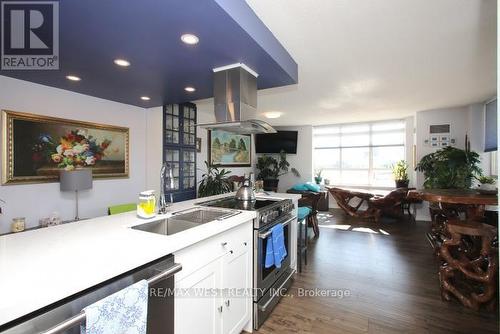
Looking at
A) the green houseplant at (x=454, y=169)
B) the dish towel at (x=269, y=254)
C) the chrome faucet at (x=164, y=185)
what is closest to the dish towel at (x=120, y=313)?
the chrome faucet at (x=164, y=185)

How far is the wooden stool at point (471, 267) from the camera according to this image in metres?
2.07

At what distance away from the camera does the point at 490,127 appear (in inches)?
160

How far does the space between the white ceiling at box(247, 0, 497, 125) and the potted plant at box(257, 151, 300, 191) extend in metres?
2.99

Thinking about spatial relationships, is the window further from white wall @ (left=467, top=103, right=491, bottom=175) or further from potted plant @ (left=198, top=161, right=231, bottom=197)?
potted plant @ (left=198, top=161, right=231, bottom=197)

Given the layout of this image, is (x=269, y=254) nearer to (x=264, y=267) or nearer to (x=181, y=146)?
(x=264, y=267)

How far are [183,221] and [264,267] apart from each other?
→ 0.82m

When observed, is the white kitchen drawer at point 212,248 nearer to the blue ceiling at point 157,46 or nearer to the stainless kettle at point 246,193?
the stainless kettle at point 246,193

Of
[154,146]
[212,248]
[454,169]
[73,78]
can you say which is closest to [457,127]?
[454,169]

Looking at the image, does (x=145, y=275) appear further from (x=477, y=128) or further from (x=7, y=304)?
(x=477, y=128)

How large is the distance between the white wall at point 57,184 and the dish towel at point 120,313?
2.33m

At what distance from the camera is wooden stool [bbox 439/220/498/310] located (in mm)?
2072

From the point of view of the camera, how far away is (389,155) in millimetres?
6133

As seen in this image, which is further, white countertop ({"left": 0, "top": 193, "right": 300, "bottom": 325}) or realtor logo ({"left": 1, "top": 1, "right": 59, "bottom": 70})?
realtor logo ({"left": 1, "top": 1, "right": 59, "bottom": 70})

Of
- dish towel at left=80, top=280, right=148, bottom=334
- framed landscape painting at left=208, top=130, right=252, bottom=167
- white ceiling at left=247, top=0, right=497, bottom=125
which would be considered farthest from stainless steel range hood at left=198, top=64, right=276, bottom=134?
framed landscape painting at left=208, top=130, right=252, bottom=167
